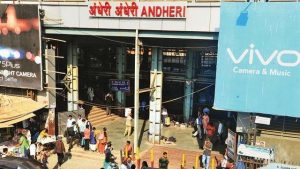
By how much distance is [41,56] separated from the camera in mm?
24281

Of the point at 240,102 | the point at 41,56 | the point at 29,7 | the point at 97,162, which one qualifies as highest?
the point at 29,7

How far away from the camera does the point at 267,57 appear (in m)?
19.0

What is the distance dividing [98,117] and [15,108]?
23.0ft

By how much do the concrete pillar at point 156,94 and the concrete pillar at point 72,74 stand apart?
603cm

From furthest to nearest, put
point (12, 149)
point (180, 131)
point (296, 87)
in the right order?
point (180, 131), point (12, 149), point (296, 87)

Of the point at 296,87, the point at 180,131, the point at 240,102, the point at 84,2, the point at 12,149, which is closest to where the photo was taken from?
the point at 296,87

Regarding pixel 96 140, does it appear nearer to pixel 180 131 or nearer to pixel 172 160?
pixel 172 160

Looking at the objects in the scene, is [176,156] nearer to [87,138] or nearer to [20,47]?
[87,138]

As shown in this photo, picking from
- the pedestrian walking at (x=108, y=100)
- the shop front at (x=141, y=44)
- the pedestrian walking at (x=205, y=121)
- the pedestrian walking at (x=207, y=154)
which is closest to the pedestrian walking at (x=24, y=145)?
the shop front at (x=141, y=44)

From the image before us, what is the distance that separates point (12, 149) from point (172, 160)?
894 cm

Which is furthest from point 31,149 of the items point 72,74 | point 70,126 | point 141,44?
point 141,44

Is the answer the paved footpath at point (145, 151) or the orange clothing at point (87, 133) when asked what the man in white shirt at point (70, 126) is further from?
the orange clothing at point (87, 133)

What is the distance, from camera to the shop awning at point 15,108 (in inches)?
917

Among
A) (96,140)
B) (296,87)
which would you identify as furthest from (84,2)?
(296,87)
